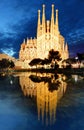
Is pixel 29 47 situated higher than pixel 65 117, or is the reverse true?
pixel 29 47

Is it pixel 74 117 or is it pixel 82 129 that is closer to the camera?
pixel 82 129

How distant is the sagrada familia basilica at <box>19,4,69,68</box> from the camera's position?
12812 cm

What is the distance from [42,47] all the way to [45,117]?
121 m

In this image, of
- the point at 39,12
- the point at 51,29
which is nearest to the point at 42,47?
the point at 51,29

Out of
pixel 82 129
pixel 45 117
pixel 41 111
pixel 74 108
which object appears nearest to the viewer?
pixel 82 129

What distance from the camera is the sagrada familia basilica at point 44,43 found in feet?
420

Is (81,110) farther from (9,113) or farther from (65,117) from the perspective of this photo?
(9,113)

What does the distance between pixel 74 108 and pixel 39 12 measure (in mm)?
124415

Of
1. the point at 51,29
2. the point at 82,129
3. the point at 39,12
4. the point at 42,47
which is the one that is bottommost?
the point at 82,129

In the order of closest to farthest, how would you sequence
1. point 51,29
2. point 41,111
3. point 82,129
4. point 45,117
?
point 82,129 → point 45,117 → point 41,111 → point 51,29

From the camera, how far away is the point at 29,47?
447 ft

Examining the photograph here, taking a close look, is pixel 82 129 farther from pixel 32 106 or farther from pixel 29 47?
pixel 29 47

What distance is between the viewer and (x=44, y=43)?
128 meters

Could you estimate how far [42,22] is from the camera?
431 ft
